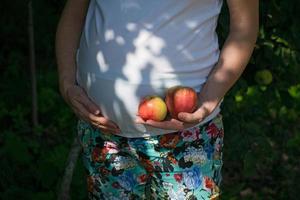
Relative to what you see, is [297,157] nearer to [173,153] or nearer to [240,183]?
[240,183]

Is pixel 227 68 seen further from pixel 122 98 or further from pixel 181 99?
pixel 122 98

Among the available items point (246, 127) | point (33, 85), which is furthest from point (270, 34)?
point (33, 85)

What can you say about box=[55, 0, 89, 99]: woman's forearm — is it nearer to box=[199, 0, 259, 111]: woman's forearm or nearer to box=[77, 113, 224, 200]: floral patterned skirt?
box=[77, 113, 224, 200]: floral patterned skirt

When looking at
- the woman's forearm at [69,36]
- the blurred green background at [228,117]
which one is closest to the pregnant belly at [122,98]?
the woman's forearm at [69,36]

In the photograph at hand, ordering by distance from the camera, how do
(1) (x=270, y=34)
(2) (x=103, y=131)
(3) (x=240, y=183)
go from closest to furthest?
(2) (x=103, y=131) → (1) (x=270, y=34) → (3) (x=240, y=183)

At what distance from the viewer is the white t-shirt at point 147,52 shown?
1.77m

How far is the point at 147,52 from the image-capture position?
1771 mm

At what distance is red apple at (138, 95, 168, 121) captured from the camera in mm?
1703

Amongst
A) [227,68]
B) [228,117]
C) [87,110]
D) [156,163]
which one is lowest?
[228,117]

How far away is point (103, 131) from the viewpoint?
1.90 m

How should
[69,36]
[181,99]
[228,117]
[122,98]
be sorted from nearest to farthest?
[181,99]
[122,98]
[69,36]
[228,117]

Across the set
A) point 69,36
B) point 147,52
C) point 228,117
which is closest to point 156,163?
point 147,52

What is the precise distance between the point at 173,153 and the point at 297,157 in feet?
7.36

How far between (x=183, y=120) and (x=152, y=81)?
0.15 meters
